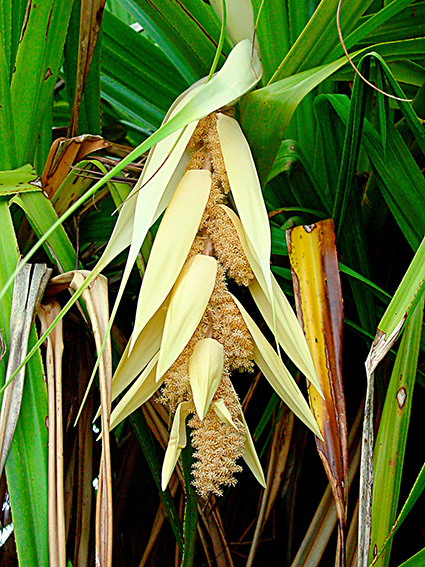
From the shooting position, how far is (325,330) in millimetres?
358

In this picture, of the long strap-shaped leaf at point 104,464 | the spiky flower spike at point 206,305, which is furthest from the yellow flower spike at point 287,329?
the long strap-shaped leaf at point 104,464

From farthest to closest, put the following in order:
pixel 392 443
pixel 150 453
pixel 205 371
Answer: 1. pixel 150 453
2. pixel 392 443
3. pixel 205 371

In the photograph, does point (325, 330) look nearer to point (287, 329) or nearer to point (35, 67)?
point (287, 329)

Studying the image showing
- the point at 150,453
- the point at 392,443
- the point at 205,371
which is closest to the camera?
the point at 205,371

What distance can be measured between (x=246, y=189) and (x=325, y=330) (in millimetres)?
115

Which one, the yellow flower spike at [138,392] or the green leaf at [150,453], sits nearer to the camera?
the yellow flower spike at [138,392]

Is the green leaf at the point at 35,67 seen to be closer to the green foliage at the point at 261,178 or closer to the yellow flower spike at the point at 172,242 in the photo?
the green foliage at the point at 261,178

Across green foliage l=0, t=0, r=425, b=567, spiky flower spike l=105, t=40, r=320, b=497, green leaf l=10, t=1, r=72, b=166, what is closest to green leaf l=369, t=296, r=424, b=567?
green foliage l=0, t=0, r=425, b=567

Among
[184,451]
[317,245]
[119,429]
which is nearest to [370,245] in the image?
[317,245]

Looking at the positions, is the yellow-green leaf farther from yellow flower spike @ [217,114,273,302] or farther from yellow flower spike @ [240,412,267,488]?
yellow flower spike @ [240,412,267,488]

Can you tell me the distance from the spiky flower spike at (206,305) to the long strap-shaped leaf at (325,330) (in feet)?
0.07

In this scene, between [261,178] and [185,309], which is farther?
[261,178]

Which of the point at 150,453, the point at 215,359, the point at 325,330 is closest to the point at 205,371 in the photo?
the point at 215,359

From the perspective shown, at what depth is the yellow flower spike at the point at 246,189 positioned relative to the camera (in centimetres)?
29
